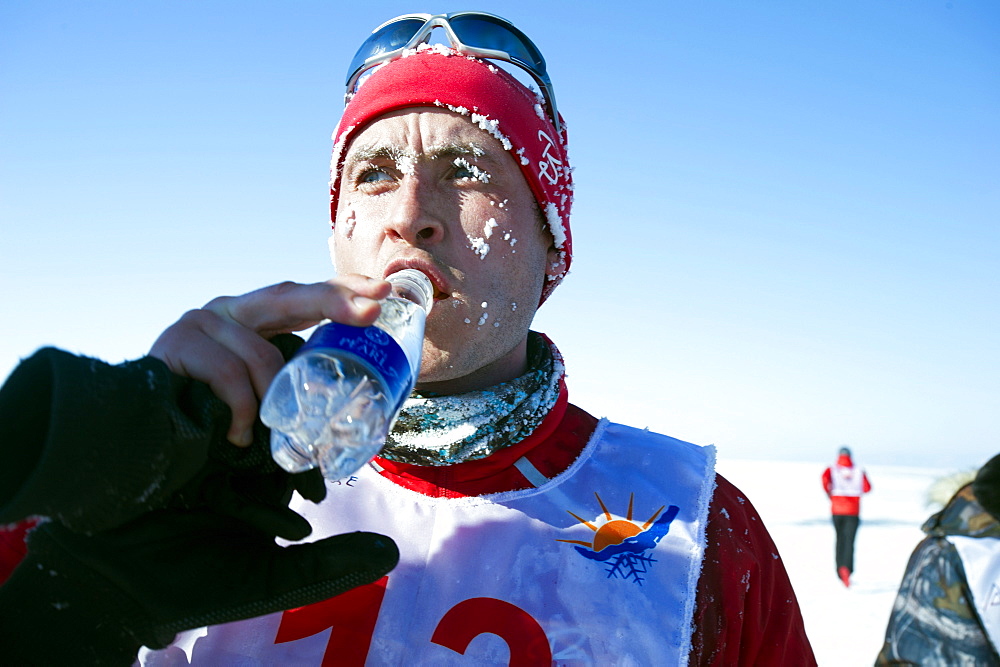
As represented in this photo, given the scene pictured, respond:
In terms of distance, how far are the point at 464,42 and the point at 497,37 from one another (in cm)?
16

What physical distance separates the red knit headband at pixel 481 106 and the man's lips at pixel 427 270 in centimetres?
55

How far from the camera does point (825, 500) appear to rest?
21.2 metres

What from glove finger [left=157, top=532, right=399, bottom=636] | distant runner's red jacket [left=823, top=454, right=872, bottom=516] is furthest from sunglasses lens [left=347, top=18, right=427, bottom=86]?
distant runner's red jacket [left=823, top=454, right=872, bottom=516]

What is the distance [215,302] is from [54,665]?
669mm

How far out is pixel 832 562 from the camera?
10906mm

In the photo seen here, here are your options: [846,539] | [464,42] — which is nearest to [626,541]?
[464,42]

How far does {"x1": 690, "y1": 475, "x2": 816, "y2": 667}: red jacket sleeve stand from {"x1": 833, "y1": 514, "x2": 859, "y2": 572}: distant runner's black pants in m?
8.43

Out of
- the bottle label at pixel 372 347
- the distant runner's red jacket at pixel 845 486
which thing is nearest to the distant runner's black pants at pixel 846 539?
the distant runner's red jacket at pixel 845 486

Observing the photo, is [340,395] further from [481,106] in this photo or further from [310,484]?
[481,106]

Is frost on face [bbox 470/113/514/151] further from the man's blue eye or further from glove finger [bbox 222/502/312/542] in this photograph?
glove finger [bbox 222/502/312/542]

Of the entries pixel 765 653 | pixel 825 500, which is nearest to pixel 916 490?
pixel 825 500

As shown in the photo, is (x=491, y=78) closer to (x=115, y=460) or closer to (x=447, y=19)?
(x=447, y=19)

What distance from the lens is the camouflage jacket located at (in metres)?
1.53

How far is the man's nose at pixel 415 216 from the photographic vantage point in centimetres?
194
